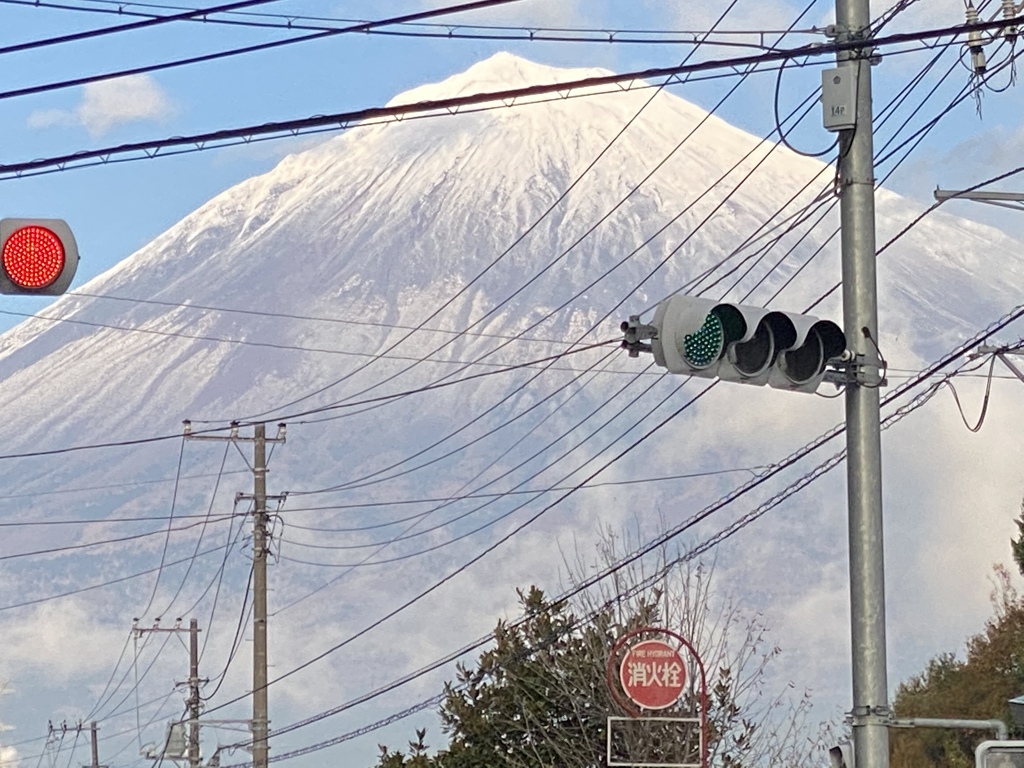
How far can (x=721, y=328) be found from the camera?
36.9ft

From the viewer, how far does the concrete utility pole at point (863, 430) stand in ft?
38.9

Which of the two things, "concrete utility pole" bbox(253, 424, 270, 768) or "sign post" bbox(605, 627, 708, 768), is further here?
"concrete utility pole" bbox(253, 424, 270, 768)

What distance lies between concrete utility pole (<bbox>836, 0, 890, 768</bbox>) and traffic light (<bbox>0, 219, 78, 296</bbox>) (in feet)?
16.4

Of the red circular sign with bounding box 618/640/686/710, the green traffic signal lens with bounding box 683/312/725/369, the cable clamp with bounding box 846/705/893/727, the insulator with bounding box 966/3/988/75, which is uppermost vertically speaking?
the insulator with bounding box 966/3/988/75

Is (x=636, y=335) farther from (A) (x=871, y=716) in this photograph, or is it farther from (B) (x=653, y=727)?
(B) (x=653, y=727)

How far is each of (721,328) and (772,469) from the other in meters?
10.2

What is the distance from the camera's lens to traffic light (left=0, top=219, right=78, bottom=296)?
988 centimetres

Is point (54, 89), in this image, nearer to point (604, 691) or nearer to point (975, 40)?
point (975, 40)

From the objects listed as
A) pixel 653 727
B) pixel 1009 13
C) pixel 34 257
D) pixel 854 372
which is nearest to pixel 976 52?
pixel 1009 13

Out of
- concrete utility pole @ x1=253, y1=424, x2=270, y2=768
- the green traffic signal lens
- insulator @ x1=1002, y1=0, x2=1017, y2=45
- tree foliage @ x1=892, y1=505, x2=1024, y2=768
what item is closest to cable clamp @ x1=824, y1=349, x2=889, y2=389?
the green traffic signal lens

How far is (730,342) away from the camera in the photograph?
11312mm

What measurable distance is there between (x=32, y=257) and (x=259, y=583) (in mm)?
31291

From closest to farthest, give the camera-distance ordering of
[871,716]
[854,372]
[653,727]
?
1. [871,716]
2. [854,372]
3. [653,727]

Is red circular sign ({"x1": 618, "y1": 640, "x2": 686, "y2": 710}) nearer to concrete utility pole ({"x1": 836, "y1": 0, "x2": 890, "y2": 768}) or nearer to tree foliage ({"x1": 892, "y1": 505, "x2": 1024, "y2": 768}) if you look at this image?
concrete utility pole ({"x1": 836, "y1": 0, "x2": 890, "y2": 768})
